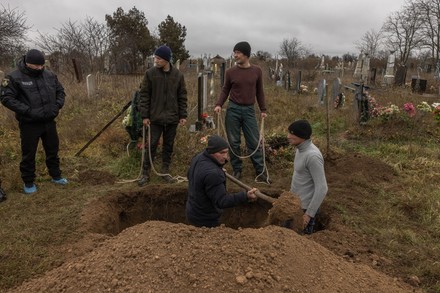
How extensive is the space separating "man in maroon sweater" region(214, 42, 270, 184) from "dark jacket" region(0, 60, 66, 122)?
227 cm

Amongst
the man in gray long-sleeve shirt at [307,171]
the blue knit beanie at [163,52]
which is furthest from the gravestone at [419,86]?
the man in gray long-sleeve shirt at [307,171]

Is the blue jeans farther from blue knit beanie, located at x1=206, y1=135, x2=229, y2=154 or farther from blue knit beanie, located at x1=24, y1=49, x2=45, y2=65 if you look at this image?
blue knit beanie, located at x1=24, y1=49, x2=45, y2=65

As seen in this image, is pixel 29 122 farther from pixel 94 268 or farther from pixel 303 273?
pixel 303 273

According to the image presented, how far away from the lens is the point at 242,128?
5.52 m

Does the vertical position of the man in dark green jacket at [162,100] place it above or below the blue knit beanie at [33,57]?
below

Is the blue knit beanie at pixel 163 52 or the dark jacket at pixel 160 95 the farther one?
the dark jacket at pixel 160 95

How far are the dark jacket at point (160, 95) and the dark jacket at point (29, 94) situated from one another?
3.94 feet

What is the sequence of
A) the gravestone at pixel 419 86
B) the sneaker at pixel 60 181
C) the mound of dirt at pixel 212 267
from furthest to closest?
1. the gravestone at pixel 419 86
2. the sneaker at pixel 60 181
3. the mound of dirt at pixel 212 267

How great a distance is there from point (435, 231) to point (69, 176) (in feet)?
16.4

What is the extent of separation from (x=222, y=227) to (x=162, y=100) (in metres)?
2.59

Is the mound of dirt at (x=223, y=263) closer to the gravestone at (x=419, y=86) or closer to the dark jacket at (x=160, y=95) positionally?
the dark jacket at (x=160, y=95)

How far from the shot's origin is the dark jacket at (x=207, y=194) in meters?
3.34

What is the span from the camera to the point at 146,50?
28562 millimetres

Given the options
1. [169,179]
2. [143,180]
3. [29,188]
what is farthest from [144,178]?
[29,188]
